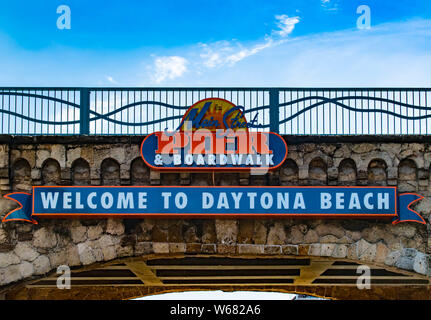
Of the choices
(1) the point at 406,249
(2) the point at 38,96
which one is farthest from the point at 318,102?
(2) the point at 38,96

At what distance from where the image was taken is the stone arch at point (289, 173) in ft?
33.3

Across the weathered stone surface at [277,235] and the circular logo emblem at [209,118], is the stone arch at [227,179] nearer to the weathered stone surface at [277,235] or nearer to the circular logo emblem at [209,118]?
the circular logo emblem at [209,118]

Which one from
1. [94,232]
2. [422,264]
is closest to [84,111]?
[94,232]

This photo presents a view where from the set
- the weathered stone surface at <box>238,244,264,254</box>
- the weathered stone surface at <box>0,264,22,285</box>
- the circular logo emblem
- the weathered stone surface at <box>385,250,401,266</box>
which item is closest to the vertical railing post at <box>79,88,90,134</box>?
the circular logo emblem

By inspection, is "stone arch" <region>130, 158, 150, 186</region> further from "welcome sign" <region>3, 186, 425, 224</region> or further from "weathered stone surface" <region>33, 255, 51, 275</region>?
"weathered stone surface" <region>33, 255, 51, 275</region>

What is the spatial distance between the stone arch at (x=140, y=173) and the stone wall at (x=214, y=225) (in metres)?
0.02

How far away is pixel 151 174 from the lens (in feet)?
33.0

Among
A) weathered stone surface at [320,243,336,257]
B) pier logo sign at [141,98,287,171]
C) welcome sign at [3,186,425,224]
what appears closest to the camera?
welcome sign at [3,186,425,224]

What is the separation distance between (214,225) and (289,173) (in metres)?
1.71

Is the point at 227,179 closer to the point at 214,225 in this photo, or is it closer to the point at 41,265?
the point at 214,225

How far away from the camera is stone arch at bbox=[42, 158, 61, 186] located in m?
10.3

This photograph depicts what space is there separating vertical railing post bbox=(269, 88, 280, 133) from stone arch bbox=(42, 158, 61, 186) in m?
4.13
